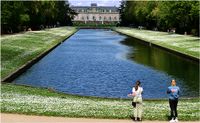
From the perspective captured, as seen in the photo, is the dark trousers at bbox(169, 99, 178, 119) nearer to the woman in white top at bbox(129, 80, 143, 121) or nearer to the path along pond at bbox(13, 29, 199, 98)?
the woman in white top at bbox(129, 80, 143, 121)

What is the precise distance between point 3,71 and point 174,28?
76.8 m

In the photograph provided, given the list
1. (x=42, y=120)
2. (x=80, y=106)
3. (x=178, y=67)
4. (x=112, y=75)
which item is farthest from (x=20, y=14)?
(x=42, y=120)

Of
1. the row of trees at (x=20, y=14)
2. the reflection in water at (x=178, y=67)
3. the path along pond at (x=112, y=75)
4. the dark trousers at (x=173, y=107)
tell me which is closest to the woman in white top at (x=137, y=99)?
the dark trousers at (x=173, y=107)

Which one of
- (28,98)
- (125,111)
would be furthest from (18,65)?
(125,111)

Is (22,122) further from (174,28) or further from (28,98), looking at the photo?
(174,28)

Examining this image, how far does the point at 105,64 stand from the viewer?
44.3 meters

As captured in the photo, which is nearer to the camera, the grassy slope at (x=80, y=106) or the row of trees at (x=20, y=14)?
the grassy slope at (x=80, y=106)

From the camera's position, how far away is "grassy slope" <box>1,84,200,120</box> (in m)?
18.2

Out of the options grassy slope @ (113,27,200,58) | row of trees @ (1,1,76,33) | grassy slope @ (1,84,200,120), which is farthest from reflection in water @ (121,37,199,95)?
row of trees @ (1,1,76,33)

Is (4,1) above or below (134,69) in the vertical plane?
above

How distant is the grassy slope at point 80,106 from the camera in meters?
18.2

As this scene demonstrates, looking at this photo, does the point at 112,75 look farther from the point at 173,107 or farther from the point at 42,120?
the point at 42,120

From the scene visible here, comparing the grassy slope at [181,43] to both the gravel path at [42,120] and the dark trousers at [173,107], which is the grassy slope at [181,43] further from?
the gravel path at [42,120]

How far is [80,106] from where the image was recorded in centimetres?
2000
